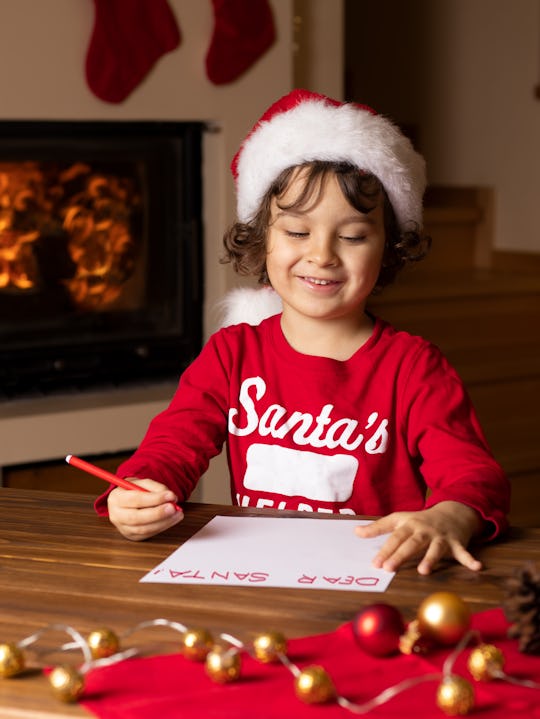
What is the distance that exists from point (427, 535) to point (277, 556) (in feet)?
0.45

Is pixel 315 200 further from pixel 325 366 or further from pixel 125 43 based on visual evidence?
pixel 125 43

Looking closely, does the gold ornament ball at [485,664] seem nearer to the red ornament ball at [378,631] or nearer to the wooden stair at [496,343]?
the red ornament ball at [378,631]

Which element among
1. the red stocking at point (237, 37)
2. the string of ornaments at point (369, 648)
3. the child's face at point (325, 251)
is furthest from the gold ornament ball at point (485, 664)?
the red stocking at point (237, 37)

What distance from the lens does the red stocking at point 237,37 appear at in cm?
281

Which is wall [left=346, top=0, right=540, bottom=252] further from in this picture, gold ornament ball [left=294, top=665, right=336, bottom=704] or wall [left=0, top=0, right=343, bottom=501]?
gold ornament ball [left=294, top=665, right=336, bottom=704]

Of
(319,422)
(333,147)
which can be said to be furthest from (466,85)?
(319,422)

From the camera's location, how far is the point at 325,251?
140 cm

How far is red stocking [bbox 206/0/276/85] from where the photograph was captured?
281 cm

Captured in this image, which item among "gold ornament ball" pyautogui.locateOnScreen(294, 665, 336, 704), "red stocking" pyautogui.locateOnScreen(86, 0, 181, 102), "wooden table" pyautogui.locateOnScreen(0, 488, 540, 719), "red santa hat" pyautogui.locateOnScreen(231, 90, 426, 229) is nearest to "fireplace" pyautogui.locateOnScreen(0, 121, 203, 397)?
"red stocking" pyautogui.locateOnScreen(86, 0, 181, 102)

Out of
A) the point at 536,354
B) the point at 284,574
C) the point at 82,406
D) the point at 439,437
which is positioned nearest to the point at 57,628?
the point at 284,574

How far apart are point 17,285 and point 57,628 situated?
2.03 metres

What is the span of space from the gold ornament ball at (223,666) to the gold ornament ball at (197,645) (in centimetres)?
2

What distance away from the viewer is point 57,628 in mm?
849

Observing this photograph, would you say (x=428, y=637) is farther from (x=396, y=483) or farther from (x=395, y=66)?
(x=395, y=66)
